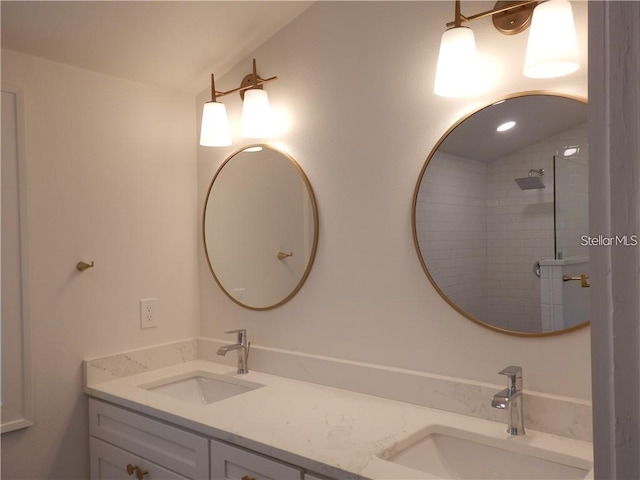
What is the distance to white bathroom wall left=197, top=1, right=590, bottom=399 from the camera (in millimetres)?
1539

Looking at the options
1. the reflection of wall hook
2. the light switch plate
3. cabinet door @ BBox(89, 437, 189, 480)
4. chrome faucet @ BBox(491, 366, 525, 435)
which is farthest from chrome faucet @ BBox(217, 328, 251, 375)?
chrome faucet @ BBox(491, 366, 525, 435)

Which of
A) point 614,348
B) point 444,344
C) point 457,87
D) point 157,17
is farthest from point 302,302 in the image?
point 614,348

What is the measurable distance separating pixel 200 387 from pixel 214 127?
41.6 inches

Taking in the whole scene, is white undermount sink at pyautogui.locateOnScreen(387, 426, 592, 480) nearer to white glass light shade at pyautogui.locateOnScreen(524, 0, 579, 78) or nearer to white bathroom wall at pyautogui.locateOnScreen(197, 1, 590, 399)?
white bathroom wall at pyautogui.locateOnScreen(197, 1, 590, 399)

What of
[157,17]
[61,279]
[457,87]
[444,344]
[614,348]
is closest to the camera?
[614,348]

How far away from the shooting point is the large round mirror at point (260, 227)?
203 cm

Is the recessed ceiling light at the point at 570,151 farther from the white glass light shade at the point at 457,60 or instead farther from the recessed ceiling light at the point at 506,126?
the white glass light shade at the point at 457,60

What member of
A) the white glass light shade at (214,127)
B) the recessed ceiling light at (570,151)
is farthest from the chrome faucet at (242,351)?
A: the recessed ceiling light at (570,151)

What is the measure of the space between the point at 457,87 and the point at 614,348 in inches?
45.8

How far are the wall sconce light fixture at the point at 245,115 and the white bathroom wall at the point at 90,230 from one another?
0.93 ft

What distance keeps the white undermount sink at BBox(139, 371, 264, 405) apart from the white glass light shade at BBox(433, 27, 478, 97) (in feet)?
4.20

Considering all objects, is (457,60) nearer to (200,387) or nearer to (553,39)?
(553,39)

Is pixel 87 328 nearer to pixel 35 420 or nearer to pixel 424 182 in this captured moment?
pixel 35 420

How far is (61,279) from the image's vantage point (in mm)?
1979
